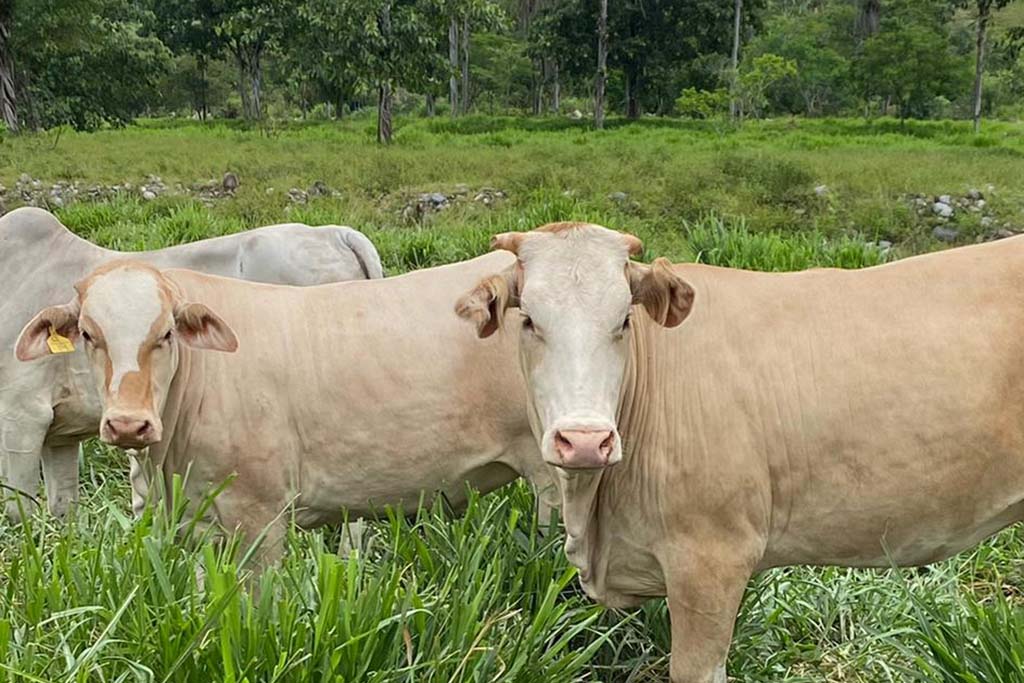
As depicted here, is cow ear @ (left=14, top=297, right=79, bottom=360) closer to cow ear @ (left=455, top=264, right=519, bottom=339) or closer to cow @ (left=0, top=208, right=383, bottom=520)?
cow @ (left=0, top=208, right=383, bottom=520)

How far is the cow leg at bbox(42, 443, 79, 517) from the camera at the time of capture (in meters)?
4.64

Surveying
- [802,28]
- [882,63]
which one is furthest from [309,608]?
[802,28]

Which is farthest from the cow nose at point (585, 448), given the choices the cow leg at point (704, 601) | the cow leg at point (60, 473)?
the cow leg at point (60, 473)

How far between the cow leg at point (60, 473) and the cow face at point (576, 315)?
2.85 m

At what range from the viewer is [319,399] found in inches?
140

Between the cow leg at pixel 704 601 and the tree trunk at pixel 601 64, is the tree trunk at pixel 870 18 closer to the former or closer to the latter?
the tree trunk at pixel 601 64

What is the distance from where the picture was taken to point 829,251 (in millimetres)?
7016

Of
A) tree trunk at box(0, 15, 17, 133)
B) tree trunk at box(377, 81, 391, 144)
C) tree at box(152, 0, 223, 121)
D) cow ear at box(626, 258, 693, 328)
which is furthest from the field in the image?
tree at box(152, 0, 223, 121)

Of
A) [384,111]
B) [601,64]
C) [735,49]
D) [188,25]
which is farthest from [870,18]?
[188,25]

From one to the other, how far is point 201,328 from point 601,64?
27099 mm

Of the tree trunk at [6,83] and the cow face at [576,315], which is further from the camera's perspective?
the tree trunk at [6,83]

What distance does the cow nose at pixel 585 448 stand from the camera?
2342 millimetres

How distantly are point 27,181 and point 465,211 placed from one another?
641 centimetres

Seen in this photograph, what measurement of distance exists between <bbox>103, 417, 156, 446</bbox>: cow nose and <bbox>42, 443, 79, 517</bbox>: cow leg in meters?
1.85
